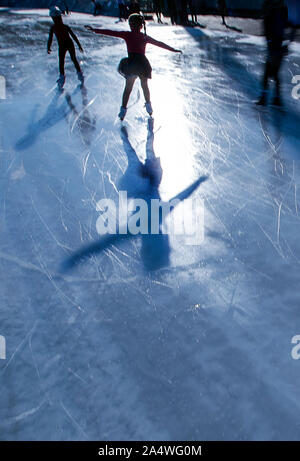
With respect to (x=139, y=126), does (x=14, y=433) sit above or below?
below

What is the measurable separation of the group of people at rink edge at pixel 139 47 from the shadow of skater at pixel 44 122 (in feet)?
2.95

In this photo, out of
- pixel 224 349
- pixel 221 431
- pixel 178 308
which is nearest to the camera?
pixel 221 431

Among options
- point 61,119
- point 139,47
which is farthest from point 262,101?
point 61,119

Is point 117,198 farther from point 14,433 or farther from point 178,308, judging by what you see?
point 14,433

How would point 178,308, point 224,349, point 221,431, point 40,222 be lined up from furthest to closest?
point 40,222, point 178,308, point 224,349, point 221,431

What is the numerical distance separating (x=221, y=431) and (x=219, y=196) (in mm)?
1933

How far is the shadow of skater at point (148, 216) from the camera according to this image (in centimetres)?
237

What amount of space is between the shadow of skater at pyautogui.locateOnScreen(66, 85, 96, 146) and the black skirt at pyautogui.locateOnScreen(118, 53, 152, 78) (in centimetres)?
78

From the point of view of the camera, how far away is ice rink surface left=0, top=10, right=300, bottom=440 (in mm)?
1516

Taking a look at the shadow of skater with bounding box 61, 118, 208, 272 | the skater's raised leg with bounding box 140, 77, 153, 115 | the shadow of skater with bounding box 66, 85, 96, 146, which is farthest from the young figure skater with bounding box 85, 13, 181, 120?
the shadow of skater with bounding box 61, 118, 208, 272

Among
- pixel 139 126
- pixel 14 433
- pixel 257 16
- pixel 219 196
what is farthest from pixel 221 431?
pixel 257 16

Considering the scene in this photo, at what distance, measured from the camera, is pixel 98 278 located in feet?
7.26

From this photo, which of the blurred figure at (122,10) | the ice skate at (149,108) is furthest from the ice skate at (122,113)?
the blurred figure at (122,10)
